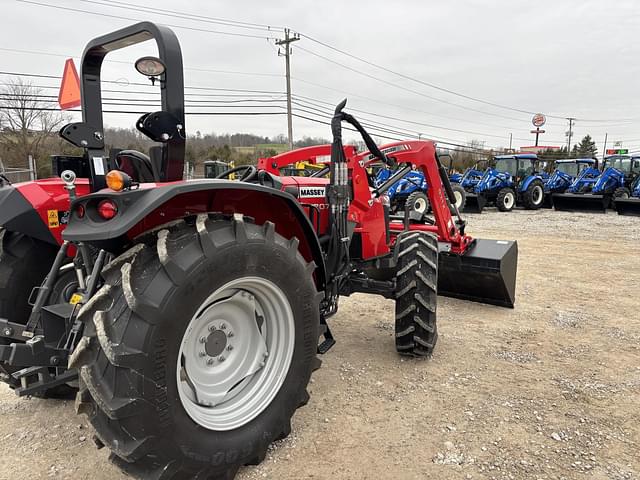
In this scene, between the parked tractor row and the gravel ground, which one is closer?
the gravel ground

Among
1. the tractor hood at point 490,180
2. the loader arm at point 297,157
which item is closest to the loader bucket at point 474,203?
the tractor hood at point 490,180

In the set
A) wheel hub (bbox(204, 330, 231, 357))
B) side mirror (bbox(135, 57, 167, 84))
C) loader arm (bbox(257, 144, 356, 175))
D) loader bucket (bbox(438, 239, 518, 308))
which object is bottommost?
loader bucket (bbox(438, 239, 518, 308))

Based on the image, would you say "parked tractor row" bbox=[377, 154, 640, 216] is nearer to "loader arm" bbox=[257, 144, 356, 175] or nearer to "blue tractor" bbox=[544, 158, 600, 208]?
"blue tractor" bbox=[544, 158, 600, 208]

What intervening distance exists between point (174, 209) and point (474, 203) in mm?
15360

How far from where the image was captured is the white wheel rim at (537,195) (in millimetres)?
17484

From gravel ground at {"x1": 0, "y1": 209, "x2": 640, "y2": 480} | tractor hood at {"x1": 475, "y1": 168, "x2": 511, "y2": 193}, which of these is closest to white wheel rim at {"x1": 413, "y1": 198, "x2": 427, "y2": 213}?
tractor hood at {"x1": 475, "y1": 168, "x2": 511, "y2": 193}

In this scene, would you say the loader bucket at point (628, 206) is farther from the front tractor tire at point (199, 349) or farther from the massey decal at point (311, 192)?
the front tractor tire at point (199, 349)

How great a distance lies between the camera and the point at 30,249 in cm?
269

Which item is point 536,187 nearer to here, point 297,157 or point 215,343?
point 297,157

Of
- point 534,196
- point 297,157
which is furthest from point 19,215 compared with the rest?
point 534,196

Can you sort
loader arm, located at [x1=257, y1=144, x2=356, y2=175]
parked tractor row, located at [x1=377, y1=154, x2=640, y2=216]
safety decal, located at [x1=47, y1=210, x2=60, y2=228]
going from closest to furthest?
safety decal, located at [x1=47, y1=210, x2=60, y2=228], loader arm, located at [x1=257, y1=144, x2=356, y2=175], parked tractor row, located at [x1=377, y1=154, x2=640, y2=216]

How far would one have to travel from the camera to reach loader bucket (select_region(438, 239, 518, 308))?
495cm

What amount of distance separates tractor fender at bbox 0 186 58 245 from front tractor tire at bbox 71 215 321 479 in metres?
0.99

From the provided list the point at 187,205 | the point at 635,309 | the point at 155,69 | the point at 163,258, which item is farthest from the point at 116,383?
the point at 635,309
